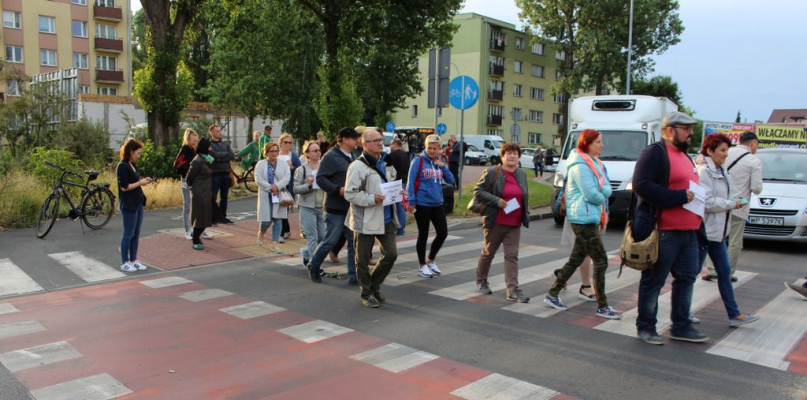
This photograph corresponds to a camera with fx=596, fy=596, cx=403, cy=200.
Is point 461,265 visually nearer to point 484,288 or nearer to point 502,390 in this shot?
point 484,288

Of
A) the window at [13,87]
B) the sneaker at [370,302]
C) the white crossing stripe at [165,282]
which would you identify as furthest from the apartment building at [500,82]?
the sneaker at [370,302]

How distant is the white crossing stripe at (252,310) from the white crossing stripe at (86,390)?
1.82 metres

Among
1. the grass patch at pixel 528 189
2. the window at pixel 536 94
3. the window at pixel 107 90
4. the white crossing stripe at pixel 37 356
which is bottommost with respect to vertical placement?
the white crossing stripe at pixel 37 356

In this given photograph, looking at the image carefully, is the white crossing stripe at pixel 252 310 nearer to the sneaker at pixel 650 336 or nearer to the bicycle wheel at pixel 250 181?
the sneaker at pixel 650 336

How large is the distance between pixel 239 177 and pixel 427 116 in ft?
149

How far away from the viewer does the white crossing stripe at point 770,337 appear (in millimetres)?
5082

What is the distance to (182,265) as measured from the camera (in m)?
8.58

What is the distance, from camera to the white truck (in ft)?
40.4

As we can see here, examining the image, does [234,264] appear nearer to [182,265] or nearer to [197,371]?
[182,265]

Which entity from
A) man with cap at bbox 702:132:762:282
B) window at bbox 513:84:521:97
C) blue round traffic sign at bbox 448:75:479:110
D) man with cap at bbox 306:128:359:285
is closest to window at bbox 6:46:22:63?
window at bbox 513:84:521:97

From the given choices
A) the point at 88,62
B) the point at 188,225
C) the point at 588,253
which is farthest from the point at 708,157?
the point at 88,62

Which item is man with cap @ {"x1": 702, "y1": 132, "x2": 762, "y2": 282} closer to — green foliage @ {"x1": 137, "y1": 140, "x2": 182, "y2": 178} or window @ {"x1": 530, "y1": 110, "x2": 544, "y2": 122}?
green foliage @ {"x1": 137, "y1": 140, "x2": 182, "y2": 178}

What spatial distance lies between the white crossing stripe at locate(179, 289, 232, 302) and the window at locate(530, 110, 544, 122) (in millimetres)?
62267

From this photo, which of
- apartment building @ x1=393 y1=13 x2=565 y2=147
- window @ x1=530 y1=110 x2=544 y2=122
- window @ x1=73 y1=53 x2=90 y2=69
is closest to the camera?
window @ x1=73 y1=53 x2=90 y2=69
